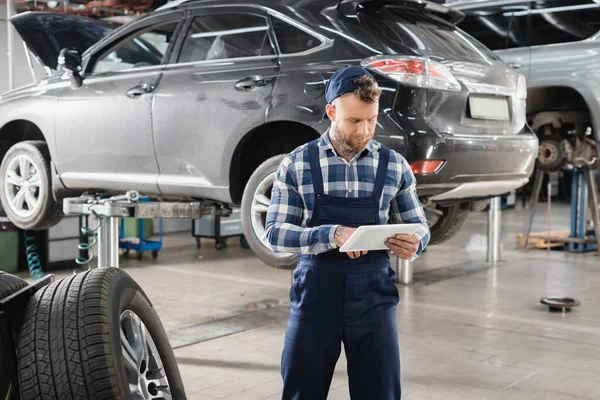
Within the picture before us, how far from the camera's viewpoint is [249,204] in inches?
162

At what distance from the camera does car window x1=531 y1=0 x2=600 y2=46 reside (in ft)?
22.6

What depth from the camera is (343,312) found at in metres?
2.29

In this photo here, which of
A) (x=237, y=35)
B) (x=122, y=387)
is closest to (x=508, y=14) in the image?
(x=237, y=35)

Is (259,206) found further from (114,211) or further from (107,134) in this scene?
(107,134)

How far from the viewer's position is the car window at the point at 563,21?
6875 mm

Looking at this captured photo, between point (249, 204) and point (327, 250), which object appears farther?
point (249, 204)

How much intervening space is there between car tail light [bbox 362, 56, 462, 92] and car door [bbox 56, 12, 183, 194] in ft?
4.59

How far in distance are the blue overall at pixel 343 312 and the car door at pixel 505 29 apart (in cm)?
517

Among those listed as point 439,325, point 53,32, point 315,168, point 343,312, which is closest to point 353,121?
point 315,168

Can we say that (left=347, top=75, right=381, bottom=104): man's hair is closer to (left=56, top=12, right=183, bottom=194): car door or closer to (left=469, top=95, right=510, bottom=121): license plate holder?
(left=469, top=95, right=510, bottom=121): license plate holder

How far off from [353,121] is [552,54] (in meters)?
5.23

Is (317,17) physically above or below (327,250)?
above

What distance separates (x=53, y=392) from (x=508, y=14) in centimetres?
640

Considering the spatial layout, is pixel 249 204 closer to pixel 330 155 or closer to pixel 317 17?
pixel 317 17
